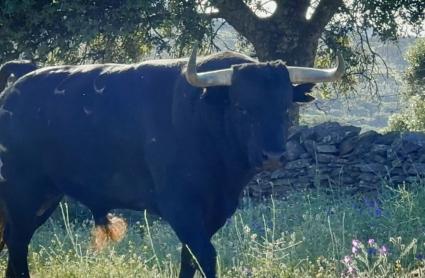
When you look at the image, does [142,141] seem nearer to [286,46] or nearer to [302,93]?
[302,93]

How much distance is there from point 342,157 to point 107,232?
7365 mm

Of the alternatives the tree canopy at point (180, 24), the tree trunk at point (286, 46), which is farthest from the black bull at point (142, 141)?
the tree trunk at point (286, 46)

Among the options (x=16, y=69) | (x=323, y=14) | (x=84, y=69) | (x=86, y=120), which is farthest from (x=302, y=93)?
(x=323, y=14)

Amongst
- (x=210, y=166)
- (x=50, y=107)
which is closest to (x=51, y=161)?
(x=50, y=107)

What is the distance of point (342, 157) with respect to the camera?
46.8 ft

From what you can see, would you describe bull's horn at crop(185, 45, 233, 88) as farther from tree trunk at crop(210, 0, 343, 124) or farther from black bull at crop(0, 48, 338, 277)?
tree trunk at crop(210, 0, 343, 124)

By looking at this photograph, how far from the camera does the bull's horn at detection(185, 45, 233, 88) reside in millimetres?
6340

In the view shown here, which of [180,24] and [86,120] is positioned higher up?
[180,24]

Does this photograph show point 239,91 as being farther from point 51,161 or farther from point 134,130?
point 51,161

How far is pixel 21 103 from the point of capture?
7.71 meters

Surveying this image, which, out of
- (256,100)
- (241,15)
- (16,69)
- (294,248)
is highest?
(241,15)

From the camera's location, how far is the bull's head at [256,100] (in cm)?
628

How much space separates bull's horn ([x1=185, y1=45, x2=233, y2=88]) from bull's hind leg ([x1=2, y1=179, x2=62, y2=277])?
201cm

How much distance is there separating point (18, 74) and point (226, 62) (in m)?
2.56
